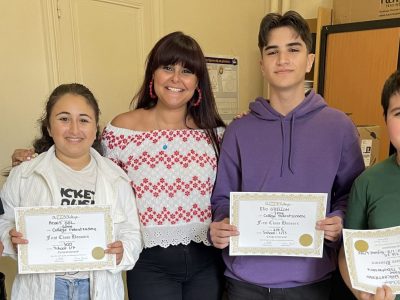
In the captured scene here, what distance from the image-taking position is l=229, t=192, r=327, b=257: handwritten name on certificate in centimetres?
133

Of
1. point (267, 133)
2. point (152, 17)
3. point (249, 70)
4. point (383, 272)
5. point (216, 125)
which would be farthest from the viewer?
point (249, 70)

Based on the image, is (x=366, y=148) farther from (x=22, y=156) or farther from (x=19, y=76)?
(x=19, y=76)

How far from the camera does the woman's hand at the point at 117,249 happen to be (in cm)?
135

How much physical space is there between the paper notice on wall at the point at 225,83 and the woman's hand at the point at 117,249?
2602mm

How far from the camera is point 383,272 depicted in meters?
1.18

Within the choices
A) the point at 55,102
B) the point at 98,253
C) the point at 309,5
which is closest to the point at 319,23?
the point at 309,5

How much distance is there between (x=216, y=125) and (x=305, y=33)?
553 millimetres

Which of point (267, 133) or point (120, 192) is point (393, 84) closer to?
point (267, 133)

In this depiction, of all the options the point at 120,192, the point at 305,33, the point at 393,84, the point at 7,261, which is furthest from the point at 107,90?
the point at 393,84

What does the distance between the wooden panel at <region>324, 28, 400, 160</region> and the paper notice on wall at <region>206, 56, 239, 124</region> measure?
3.15 ft

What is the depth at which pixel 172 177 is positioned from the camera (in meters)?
1.61

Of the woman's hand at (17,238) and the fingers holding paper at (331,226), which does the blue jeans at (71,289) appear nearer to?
the woman's hand at (17,238)

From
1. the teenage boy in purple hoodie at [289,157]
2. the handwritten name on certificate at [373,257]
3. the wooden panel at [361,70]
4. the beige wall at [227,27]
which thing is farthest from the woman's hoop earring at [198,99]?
the wooden panel at [361,70]

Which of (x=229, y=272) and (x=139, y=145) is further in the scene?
(x=139, y=145)
